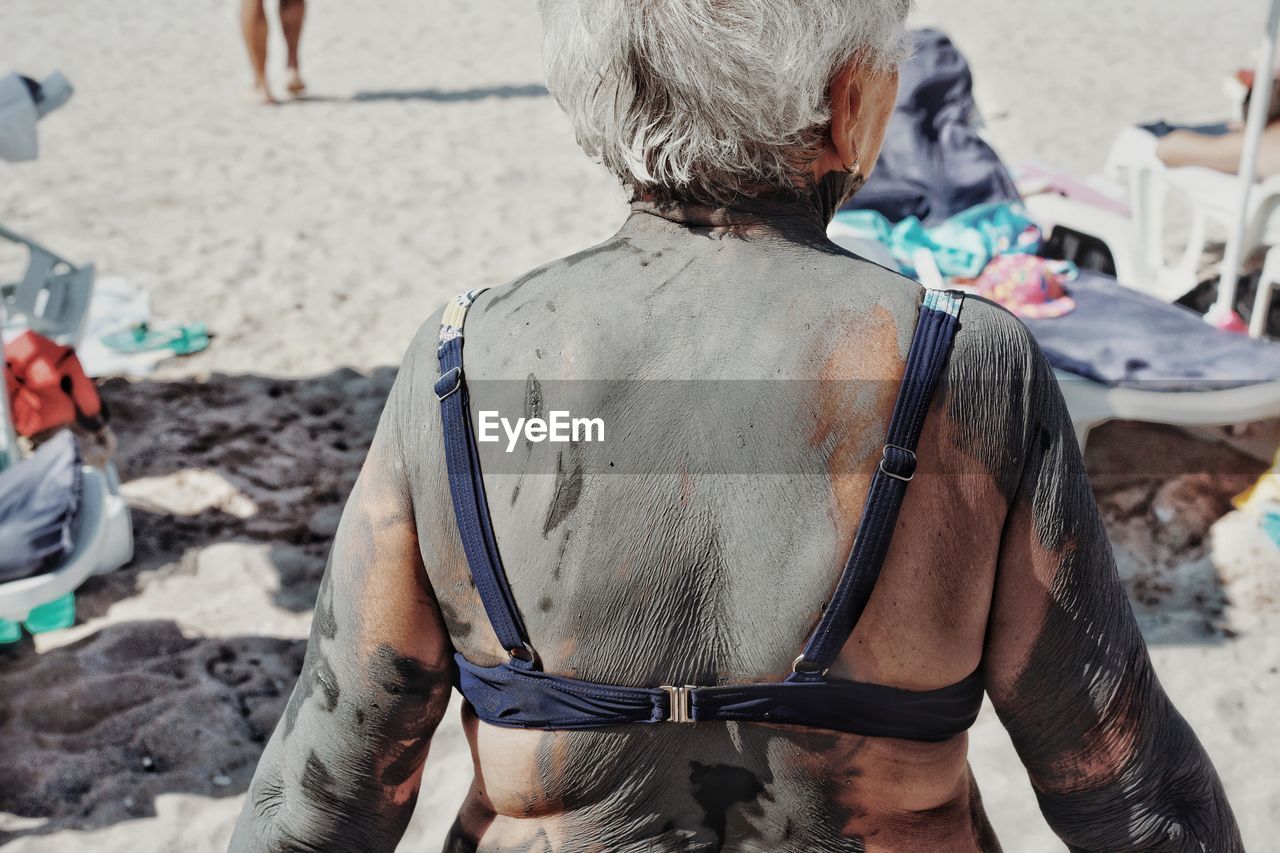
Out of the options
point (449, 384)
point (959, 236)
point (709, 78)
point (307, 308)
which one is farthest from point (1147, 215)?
point (449, 384)

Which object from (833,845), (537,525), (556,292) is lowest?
(833,845)

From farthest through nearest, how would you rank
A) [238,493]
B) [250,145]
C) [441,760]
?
[250,145] < [238,493] < [441,760]

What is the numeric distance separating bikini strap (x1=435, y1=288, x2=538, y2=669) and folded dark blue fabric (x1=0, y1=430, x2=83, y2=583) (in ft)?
7.70

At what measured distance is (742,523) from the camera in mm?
1016

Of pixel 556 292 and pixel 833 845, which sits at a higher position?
pixel 556 292

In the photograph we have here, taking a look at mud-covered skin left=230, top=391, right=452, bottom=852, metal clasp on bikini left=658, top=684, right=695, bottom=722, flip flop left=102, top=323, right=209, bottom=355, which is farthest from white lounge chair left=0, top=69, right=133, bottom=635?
metal clasp on bikini left=658, top=684, right=695, bottom=722

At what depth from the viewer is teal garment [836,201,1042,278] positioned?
4.82 meters

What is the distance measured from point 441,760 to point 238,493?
1.72 m

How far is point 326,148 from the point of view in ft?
26.2

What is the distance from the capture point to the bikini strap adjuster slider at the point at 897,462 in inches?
39.0

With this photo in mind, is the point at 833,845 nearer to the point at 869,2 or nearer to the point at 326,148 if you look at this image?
the point at 869,2

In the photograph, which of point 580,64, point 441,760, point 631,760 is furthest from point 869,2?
point 441,760

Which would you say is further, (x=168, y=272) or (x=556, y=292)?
(x=168, y=272)

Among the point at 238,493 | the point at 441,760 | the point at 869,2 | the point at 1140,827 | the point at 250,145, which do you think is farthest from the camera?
the point at 250,145
